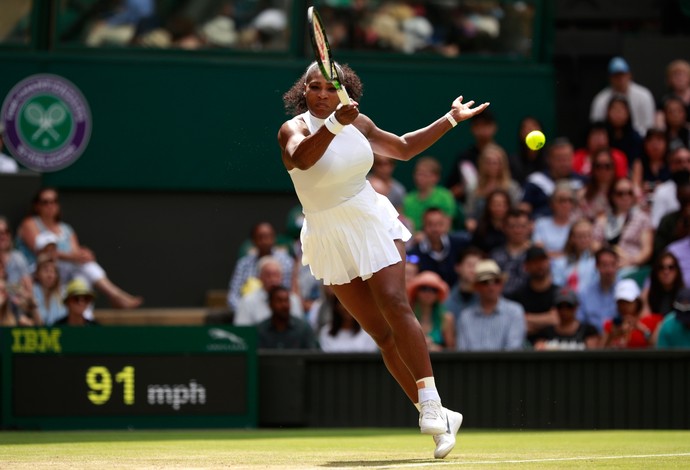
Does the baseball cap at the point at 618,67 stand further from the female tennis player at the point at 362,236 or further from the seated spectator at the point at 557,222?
the female tennis player at the point at 362,236

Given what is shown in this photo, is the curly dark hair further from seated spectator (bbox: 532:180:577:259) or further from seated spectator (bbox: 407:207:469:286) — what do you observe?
seated spectator (bbox: 532:180:577:259)

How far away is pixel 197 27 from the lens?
45.5ft

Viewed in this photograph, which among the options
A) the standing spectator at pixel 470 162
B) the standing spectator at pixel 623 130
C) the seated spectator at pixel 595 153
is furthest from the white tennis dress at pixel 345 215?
the standing spectator at pixel 623 130

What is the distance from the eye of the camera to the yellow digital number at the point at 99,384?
33.5 ft

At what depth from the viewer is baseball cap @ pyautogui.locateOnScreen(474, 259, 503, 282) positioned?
35.5 feet

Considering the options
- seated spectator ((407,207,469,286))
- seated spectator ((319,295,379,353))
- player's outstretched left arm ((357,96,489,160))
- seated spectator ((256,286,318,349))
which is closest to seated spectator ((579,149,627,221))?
seated spectator ((407,207,469,286))

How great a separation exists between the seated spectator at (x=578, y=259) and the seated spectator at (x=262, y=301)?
2231 mm

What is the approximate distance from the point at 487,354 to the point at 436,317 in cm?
65

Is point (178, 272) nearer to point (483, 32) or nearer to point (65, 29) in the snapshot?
point (65, 29)

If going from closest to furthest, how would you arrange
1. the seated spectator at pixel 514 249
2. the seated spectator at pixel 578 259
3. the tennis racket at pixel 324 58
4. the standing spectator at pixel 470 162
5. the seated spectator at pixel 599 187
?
the tennis racket at pixel 324 58, the seated spectator at pixel 578 259, the seated spectator at pixel 514 249, the seated spectator at pixel 599 187, the standing spectator at pixel 470 162

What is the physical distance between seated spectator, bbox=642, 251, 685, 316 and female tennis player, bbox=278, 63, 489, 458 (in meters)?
4.28

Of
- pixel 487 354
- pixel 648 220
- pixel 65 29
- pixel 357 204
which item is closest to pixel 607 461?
A: pixel 357 204

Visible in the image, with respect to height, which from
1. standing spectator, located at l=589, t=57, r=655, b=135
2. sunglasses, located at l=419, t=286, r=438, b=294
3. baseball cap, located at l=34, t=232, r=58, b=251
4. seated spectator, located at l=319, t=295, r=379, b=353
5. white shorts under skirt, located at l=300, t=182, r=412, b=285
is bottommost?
seated spectator, located at l=319, t=295, r=379, b=353

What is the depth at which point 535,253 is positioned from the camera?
11.2m
